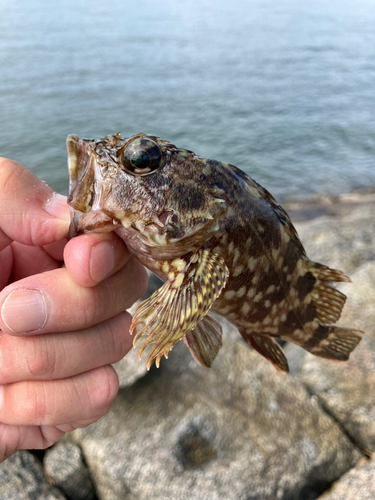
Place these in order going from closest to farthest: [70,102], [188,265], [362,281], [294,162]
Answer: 1. [188,265]
2. [362,281]
3. [294,162]
4. [70,102]

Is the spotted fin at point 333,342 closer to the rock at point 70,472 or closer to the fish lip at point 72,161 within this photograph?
the fish lip at point 72,161

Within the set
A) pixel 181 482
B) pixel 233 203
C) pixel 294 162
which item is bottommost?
pixel 294 162

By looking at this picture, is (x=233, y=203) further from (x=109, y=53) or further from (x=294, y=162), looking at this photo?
(x=109, y=53)

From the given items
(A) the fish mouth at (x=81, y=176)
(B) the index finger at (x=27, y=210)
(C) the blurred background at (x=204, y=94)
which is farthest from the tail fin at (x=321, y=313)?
(C) the blurred background at (x=204, y=94)

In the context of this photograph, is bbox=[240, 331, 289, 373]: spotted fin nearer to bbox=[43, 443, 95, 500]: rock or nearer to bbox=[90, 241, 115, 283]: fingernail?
bbox=[90, 241, 115, 283]: fingernail

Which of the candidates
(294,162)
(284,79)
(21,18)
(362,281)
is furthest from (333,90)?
(21,18)

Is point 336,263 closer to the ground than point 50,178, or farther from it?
farther from it

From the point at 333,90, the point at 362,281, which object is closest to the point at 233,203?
the point at 362,281

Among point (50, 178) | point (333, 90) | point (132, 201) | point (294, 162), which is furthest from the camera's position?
point (333, 90)

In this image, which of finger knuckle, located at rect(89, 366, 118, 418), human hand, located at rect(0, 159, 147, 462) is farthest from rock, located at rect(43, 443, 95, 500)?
finger knuckle, located at rect(89, 366, 118, 418)

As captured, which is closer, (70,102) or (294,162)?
(294,162)
